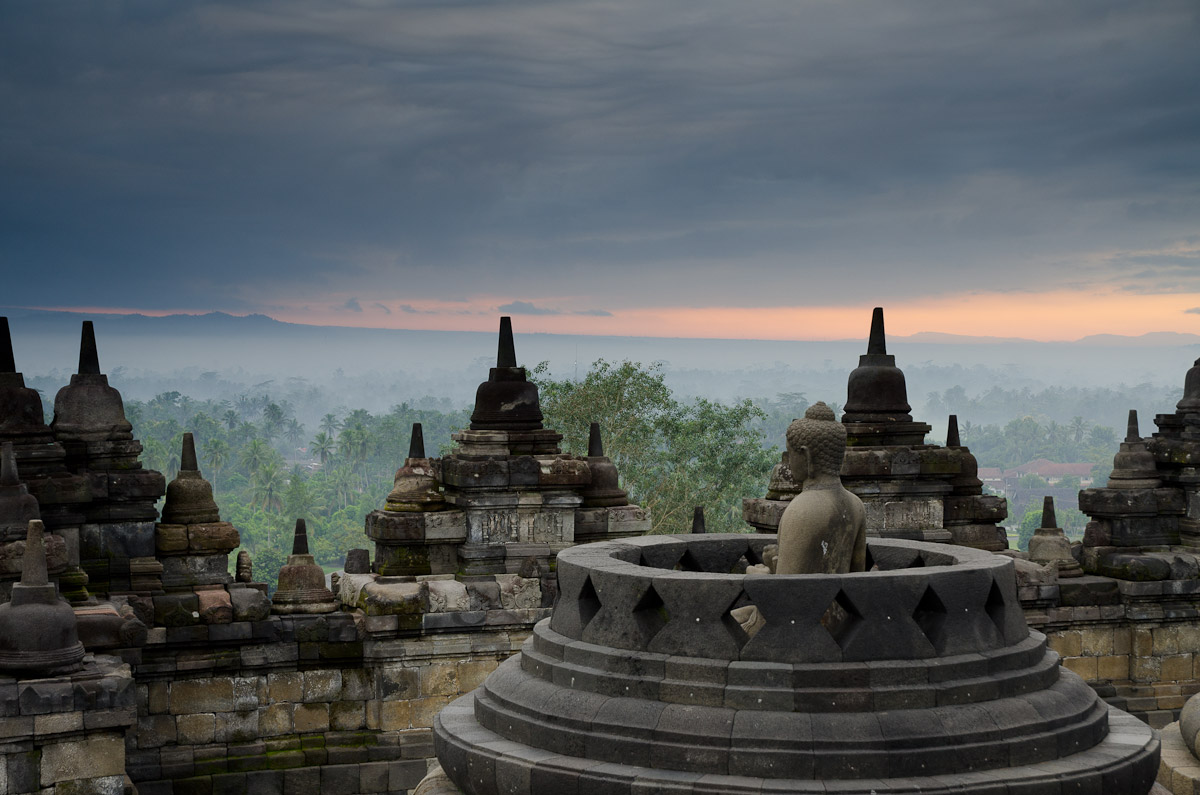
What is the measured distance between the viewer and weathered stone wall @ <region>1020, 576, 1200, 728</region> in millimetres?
15797

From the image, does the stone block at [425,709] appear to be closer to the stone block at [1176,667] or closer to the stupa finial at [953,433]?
the stupa finial at [953,433]

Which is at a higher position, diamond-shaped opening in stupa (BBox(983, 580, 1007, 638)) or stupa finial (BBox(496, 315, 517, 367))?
stupa finial (BBox(496, 315, 517, 367))

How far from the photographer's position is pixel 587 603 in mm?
8500

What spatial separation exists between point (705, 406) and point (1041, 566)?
2733 centimetres

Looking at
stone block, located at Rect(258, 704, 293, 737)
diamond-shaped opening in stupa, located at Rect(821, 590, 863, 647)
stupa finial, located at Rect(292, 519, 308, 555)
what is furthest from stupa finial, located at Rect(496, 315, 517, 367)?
diamond-shaped opening in stupa, located at Rect(821, 590, 863, 647)

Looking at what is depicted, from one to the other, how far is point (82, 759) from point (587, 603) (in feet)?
13.9

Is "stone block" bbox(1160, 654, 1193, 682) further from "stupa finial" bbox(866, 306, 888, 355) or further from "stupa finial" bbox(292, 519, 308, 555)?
"stupa finial" bbox(292, 519, 308, 555)

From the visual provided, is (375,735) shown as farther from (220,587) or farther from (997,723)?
(997,723)

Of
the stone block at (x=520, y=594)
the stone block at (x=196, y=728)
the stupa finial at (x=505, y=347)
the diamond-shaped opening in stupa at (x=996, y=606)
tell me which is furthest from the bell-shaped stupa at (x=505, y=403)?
the diamond-shaped opening in stupa at (x=996, y=606)

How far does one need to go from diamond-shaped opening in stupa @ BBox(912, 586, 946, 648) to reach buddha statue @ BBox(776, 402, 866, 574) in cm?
72

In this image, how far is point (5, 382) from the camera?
46.6 ft

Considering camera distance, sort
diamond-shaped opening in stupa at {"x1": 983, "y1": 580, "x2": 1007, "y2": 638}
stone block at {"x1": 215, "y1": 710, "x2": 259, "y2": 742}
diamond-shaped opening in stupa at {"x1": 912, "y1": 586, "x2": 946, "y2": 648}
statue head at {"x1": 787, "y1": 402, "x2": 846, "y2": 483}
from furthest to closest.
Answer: stone block at {"x1": 215, "y1": 710, "x2": 259, "y2": 742} < statue head at {"x1": 787, "y1": 402, "x2": 846, "y2": 483} < diamond-shaped opening in stupa at {"x1": 983, "y1": 580, "x2": 1007, "y2": 638} < diamond-shaped opening in stupa at {"x1": 912, "y1": 586, "x2": 946, "y2": 648}

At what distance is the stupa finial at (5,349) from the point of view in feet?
47.4

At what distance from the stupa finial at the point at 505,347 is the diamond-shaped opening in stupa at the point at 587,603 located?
8772 mm
